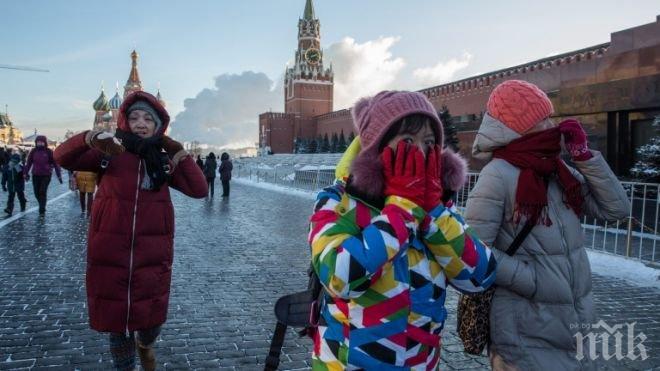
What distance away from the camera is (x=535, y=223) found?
6.44ft

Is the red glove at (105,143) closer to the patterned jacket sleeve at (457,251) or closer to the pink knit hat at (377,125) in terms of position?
the pink knit hat at (377,125)

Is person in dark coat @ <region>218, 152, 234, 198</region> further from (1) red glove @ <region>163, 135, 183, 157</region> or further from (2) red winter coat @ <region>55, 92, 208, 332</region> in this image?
(2) red winter coat @ <region>55, 92, 208, 332</region>

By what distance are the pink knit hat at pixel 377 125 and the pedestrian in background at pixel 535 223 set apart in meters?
0.55

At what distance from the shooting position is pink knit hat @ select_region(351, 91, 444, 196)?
4.84ft

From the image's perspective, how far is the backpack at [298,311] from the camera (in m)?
1.65

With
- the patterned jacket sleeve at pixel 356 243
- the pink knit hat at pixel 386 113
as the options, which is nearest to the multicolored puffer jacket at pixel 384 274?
the patterned jacket sleeve at pixel 356 243

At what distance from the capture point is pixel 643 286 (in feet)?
19.2

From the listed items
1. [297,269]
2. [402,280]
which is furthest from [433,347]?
[297,269]

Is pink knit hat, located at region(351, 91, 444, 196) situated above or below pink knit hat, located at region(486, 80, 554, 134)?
below

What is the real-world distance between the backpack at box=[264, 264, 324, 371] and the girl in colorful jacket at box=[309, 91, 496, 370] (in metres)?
0.05

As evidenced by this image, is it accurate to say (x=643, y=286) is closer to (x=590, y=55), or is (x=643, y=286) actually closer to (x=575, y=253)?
(x=575, y=253)

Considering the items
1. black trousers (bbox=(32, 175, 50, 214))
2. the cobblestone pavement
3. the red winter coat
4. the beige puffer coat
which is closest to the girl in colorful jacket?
the beige puffer coat

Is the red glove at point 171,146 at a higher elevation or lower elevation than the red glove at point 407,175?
higher

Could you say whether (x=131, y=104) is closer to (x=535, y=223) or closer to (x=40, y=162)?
(x=535, y=223)
